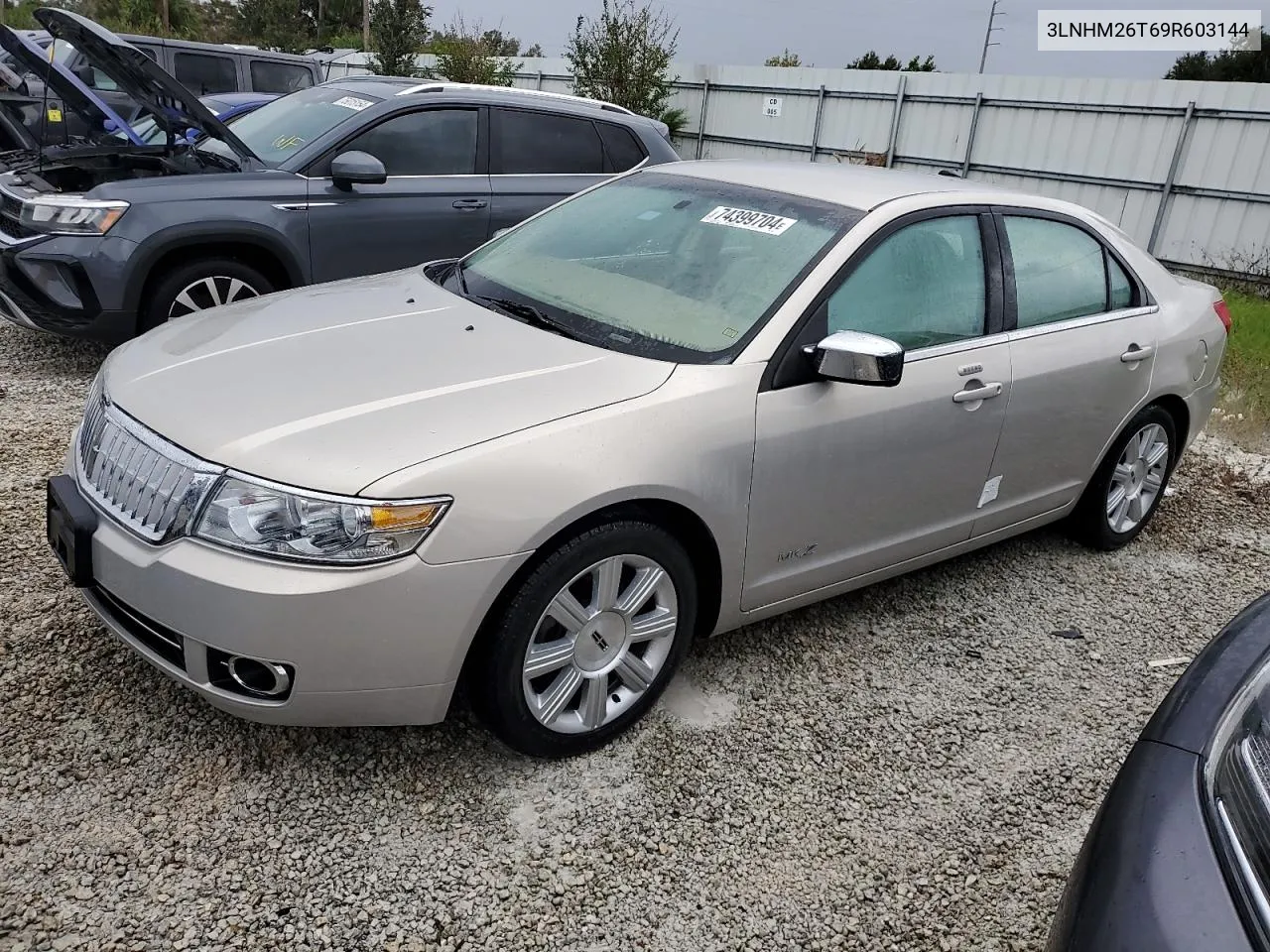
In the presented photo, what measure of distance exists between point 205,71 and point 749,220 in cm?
1133

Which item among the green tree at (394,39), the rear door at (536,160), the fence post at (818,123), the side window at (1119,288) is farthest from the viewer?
the green tree at (394,39)

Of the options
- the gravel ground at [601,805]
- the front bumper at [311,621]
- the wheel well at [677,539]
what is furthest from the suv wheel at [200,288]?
the wheel well at [677,539]

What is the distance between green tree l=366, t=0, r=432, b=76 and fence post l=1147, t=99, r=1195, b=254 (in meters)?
15.0

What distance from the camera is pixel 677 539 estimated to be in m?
2.73

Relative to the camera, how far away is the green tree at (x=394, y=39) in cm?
2103

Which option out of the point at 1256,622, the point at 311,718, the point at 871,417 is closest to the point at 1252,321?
the point at 871,417

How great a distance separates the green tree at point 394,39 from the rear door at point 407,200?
1640 centimetres

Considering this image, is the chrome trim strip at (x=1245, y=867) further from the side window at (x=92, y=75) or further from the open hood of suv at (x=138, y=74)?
the side window at (x=92, y=75)

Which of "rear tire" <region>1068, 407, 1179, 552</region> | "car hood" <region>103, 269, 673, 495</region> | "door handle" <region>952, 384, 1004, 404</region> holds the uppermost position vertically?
"car hood" <region>103, 269, 673, 495</region>

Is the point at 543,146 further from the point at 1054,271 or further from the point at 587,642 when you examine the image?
the point at 587,642

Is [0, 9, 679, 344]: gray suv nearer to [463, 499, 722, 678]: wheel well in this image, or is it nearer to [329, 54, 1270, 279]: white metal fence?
[463, 499, 722, 678]: wheel well

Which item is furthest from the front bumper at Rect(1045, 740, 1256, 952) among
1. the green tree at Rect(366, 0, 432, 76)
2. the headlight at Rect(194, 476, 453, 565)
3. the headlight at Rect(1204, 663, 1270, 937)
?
the green tree at Rect(366, 0, 432, 76)

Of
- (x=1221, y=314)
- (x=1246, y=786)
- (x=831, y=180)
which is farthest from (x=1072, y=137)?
(x=1246, y=786)

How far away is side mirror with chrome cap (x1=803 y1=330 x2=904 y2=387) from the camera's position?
2.74 m
